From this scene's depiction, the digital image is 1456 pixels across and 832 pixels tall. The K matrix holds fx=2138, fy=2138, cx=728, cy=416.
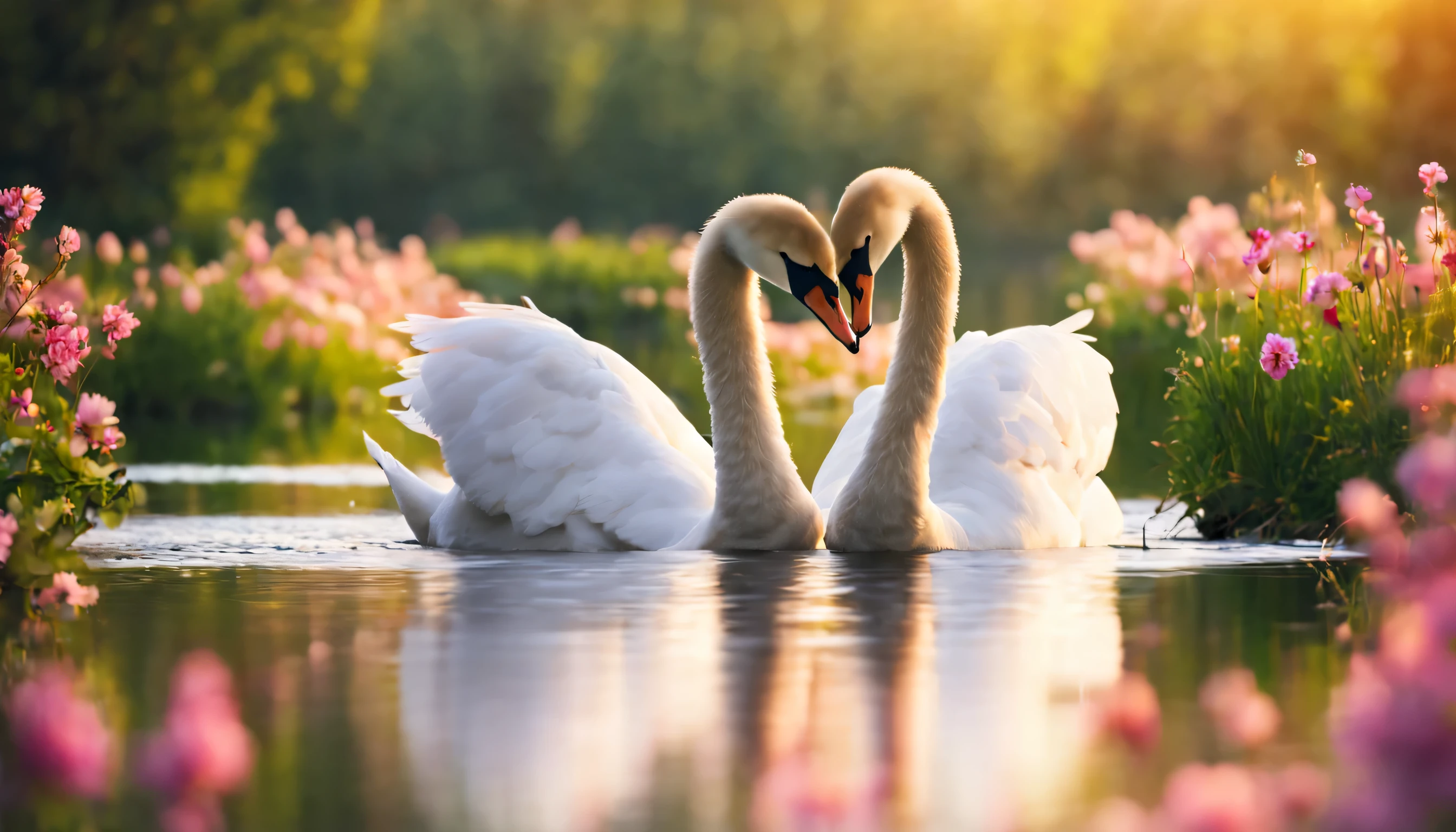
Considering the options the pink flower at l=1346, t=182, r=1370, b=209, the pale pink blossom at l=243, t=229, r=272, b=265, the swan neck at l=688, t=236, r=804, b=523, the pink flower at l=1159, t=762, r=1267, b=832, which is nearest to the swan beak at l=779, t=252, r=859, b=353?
the swan neck at l=688, t=236, r=804, b=523

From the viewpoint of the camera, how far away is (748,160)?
226 feet

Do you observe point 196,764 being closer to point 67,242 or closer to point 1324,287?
point 67,242

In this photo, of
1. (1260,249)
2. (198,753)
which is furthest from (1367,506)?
(1260,249)

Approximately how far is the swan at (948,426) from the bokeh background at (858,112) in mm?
39963

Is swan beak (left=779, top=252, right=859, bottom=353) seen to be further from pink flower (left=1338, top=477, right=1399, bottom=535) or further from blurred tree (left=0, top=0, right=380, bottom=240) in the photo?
blurred tree (left=0, top=0, right=380, bottom=240)

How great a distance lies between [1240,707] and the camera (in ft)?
13.7

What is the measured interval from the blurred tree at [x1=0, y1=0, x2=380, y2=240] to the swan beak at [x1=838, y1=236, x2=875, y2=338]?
22004 mm

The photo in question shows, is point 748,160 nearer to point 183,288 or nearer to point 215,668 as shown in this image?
point 183,288

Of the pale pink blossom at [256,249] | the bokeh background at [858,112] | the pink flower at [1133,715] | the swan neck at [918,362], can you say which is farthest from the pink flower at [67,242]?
the bokeh background at [858,112]

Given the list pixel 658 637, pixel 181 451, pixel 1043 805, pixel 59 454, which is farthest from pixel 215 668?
pixel 181 451

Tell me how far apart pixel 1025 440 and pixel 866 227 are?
123cm

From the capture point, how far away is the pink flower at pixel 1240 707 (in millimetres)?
4102

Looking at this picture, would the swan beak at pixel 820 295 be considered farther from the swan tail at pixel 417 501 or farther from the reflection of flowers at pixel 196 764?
the reflection of flowers at pixel 196 764

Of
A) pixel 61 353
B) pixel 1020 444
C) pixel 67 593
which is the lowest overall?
pixel 67 593
